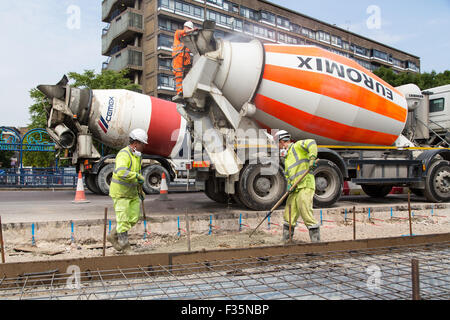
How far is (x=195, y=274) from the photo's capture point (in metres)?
3.37

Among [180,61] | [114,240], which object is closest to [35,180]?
[180,61]

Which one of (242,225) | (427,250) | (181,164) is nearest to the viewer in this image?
(427,250)

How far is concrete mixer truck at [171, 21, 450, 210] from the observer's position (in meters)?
7.11

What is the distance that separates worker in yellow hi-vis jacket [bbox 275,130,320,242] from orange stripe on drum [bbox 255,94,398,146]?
6.87 ft

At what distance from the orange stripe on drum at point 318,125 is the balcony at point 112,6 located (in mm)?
32581

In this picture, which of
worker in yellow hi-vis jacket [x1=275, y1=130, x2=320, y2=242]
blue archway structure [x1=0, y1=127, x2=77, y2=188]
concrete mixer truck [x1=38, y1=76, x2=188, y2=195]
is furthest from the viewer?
blue archway structure [x1=0, y1=127, x2=77, y2=188]

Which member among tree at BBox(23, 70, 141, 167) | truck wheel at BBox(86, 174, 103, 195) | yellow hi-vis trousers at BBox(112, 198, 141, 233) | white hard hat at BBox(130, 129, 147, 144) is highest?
tree at BBox(23, 70, 141, 167)

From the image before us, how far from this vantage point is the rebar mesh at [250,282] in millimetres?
2777

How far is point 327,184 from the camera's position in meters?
8.05

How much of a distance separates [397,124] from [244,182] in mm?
4317

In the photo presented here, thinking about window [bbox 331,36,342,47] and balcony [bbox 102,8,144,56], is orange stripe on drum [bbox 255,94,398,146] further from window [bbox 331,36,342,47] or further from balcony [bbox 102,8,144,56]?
window [bbox 331,36,342,47]

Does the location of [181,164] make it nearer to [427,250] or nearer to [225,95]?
[225,95]

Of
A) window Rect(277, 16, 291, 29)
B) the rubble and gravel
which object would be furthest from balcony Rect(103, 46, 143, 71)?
the rubble and gravel
